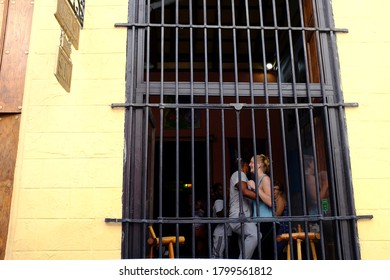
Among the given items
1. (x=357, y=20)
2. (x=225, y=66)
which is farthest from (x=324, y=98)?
(x=225, y=66)

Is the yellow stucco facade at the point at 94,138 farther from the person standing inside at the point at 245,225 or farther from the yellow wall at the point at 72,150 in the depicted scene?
the person standing inside at the point at 245,225

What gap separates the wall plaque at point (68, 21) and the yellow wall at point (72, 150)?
0.77ft

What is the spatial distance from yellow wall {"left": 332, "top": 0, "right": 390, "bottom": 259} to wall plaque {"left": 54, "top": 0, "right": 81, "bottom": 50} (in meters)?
2.60

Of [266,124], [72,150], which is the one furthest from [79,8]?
[266,124]

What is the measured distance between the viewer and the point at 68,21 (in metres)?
3.30

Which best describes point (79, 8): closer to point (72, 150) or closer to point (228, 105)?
point (72, 150)

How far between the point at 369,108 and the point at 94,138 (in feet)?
8.72

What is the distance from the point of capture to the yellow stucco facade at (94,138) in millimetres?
3334

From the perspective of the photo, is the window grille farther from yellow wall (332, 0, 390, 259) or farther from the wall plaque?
the wall plaque

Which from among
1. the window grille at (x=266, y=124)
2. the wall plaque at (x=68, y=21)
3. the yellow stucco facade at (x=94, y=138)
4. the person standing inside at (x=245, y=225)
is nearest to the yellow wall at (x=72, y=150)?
the yellow stucco facade at (x=94, y=138)

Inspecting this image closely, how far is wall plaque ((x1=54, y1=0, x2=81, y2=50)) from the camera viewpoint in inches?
122

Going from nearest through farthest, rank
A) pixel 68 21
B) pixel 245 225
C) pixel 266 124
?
pixel 68 21
pixel 245 225
pixel 266 124
